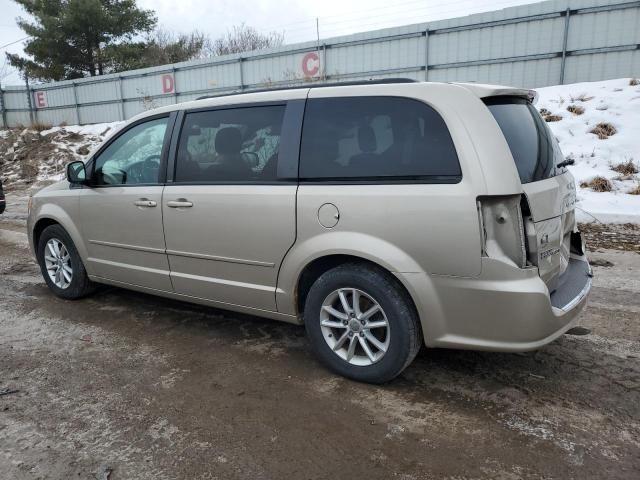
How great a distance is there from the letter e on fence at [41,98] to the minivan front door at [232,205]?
84.7 ft

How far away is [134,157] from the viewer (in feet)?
14.0

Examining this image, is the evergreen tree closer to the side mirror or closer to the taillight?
the side mirror

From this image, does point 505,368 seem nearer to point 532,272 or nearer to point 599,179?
point 532,272

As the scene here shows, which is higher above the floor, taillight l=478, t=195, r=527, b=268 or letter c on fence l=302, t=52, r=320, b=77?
letter c on fence l=302, t=52, r=320, b=77

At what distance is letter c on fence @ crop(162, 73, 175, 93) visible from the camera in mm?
21062

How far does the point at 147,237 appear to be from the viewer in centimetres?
400

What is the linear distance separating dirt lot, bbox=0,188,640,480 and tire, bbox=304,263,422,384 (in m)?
0.14

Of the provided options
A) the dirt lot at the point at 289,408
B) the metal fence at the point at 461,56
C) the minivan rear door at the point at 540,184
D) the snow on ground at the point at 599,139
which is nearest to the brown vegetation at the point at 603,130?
the snow on ground at the point at 599,139

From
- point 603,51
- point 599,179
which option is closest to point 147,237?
point 599,179

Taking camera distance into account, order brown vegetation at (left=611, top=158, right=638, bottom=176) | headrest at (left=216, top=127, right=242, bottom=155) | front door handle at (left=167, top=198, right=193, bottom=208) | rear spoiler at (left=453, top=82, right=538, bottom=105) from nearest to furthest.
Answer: rear spoiler at (left=453, top=82, right=538, bottom=105) < headrest at (left=216, top=127, right=242, bottom=155) < front door handle at (left=167, top=198, right=193, bottom=208) < brown vegetation at (left=611, top=158, right=638, bottom=176)

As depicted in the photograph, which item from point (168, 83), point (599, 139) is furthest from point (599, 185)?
point (168, 83)

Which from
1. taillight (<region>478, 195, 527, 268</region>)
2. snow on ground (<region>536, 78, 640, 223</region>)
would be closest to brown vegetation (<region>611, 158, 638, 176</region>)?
snow on ground (<region>536, 78, 640, 223</region>)

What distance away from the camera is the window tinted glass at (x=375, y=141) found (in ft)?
9.18

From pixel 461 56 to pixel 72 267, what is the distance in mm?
13220
